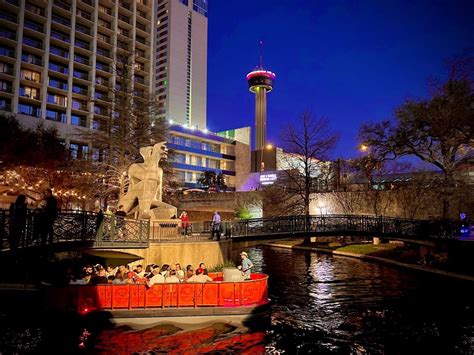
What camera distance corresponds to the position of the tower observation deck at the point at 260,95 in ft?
480

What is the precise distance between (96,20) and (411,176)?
64.0 meters

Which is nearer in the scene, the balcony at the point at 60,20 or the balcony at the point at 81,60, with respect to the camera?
the balcony at the point at 60,20

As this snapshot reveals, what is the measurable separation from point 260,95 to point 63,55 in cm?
9010

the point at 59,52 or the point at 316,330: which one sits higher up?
A: the point at 59,52

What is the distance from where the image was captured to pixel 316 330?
50.7ft

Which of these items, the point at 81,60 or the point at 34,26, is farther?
the point at 81,60

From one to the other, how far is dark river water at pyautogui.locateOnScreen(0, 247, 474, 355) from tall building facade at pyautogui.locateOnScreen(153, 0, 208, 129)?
11164 centimetres

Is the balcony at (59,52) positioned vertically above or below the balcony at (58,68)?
above

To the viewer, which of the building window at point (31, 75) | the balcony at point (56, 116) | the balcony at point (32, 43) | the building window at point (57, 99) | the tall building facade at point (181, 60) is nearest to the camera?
the building window at point (31, 75)

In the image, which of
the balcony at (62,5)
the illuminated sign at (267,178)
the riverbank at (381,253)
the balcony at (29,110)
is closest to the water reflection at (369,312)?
the riverbank at (381,253)

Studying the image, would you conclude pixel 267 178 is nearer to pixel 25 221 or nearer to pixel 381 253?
pixel 381 253

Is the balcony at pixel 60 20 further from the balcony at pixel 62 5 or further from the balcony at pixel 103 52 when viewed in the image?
the balcony at pixel 103 52

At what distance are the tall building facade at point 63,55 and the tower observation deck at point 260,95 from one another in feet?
226

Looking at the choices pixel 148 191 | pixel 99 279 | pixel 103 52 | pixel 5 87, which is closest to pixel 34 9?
pixel 103 52
